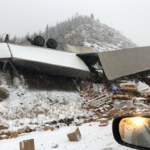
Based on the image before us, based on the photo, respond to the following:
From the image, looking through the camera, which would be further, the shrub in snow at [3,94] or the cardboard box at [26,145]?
the shrub in snow at [3,94]

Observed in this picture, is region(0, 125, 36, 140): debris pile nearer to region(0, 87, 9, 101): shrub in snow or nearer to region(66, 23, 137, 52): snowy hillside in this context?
region(0, 87, 9, 101): shrub in snow

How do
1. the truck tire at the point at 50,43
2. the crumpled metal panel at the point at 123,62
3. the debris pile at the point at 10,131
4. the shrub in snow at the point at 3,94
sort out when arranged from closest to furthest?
the debris pile at the point at 10,131, the shrub in snow at the point at 3,94, the crumpled metal panel at the point at 123,62, the truck tire at the point at 50,43

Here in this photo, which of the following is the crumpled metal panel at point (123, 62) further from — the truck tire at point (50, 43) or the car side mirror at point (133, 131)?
the car side mirror at point (133, 131)

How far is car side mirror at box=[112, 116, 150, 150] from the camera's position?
1.43m

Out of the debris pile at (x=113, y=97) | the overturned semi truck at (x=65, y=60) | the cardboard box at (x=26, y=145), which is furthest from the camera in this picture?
the overturned semi truck at (x=65, y=60)

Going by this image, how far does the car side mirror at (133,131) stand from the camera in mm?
1427

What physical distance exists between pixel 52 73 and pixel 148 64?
7.50m

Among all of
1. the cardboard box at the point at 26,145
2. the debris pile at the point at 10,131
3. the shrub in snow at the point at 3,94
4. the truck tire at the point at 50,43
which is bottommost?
the debris pile at the point at 10,131

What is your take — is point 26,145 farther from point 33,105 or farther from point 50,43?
point 50,43

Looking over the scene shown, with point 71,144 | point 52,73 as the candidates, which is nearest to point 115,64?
point 52,73

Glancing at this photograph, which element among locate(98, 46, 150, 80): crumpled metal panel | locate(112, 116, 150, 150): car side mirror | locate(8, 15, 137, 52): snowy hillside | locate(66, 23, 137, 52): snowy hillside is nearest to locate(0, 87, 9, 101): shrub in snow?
locate(98, 46, 150, 80): crumpled metal panel

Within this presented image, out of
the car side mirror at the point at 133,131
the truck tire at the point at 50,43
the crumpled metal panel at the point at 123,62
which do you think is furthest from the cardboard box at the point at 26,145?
the truck tire at the point at 50,43

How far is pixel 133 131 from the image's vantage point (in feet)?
5.16

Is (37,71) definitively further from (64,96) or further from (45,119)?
(45,119)
